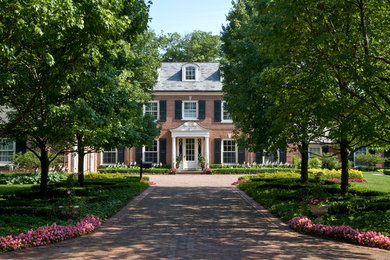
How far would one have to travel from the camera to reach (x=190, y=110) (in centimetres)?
2755

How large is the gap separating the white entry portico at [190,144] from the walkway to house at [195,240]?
16193 mm

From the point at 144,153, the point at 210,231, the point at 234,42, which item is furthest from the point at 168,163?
the point at 210,231

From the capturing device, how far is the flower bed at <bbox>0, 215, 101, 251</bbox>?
236 inches

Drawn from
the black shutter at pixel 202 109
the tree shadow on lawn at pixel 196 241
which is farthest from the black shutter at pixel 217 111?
the tree shadow on lawn at pixel 196 241

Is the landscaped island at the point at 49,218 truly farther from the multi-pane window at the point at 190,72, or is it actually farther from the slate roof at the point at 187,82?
the multi-pane window at the point at 190,72

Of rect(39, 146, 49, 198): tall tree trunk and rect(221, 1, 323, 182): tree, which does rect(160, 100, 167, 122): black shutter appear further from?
rect(39, 146, 49, 198): tall tree trunk

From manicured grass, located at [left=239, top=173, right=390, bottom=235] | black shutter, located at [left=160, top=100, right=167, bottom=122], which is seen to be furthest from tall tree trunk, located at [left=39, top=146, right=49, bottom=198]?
black shutter, located at [left=160, top=100, right=167, bottom=122]

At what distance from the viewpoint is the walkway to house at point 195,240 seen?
5.75 meters

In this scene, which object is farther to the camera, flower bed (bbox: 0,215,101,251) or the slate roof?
the slate roof

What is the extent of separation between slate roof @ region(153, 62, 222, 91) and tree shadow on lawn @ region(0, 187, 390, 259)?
18.4 metres

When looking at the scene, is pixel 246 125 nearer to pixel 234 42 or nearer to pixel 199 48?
pixel 234 42

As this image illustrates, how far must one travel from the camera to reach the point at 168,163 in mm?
27188

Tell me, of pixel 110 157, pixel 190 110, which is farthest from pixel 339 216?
pixel 110 157

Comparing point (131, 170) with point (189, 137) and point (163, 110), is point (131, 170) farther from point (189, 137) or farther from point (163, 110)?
point (163, 110)
